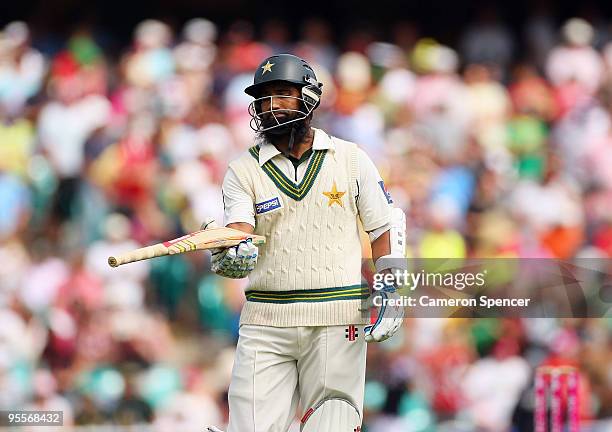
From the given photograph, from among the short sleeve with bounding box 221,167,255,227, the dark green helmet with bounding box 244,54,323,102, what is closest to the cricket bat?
the short sleeve with bounding box 221,167,255,227

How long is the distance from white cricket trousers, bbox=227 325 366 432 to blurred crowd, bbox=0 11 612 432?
140 inches

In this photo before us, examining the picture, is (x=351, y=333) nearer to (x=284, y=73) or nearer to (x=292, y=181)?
(x=292, y=181)

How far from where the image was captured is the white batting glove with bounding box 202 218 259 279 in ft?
18.8

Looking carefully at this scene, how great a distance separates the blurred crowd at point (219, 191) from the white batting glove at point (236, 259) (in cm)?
410

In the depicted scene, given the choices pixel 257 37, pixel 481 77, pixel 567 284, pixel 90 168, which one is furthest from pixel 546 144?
pixel 90 168

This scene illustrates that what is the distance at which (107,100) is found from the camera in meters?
12.5

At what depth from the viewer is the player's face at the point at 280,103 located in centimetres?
612

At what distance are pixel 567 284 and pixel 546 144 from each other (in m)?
2.21

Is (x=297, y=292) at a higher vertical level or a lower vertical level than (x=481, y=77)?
lower

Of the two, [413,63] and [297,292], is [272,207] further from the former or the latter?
[413,63]

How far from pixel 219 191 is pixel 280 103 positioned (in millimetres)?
5525

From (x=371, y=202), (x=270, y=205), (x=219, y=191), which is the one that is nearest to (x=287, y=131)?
(x=270, y=205)

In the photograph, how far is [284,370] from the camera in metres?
6.13

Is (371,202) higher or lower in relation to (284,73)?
lower
